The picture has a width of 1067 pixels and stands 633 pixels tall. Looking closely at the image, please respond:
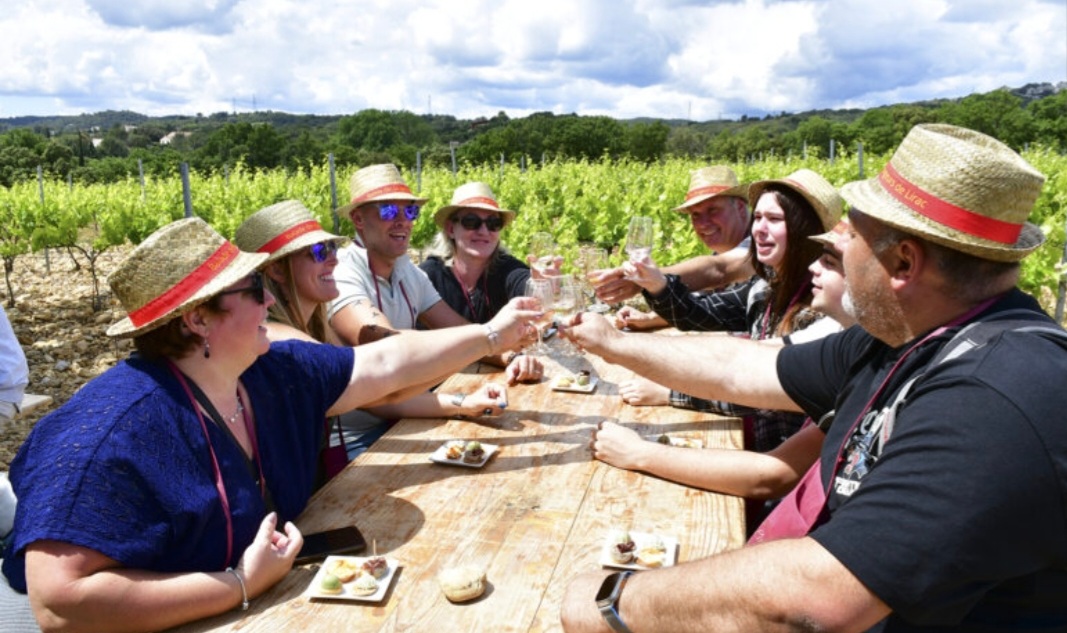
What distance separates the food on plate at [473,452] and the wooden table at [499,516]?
0.04 meters

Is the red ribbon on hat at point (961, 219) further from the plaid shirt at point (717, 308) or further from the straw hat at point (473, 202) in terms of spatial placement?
the straw hat at point (473, 202)

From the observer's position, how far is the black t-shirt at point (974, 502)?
118 cm

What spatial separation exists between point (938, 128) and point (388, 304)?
305cm

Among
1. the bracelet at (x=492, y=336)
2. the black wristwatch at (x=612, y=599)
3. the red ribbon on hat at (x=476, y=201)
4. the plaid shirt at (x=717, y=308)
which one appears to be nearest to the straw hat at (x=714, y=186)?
the plaid shirt at (x=717, y=308)

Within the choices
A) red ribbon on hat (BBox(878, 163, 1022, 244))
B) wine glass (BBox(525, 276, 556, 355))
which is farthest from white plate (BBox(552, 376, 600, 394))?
red ribbon on hat (BBox(878, 163, 1022, 244))

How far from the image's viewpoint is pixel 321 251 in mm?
3195

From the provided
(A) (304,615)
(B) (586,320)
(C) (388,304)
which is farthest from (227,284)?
(C) (388,304)

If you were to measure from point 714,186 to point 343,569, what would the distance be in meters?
3.94

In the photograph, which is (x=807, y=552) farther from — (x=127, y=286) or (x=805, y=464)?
(x=127, y=286)

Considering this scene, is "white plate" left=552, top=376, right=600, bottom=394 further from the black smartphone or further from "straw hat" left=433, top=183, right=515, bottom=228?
"straw hat" left=433, top=183, right=515, bottom=228

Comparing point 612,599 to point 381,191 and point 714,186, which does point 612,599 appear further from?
point 714,186

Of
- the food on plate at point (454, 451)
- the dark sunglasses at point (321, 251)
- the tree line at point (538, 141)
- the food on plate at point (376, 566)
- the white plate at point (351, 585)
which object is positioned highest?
the tree line at point (538, 141)

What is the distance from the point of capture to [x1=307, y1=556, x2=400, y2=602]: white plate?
1.70 metres

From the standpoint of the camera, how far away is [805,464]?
2.30 metres
